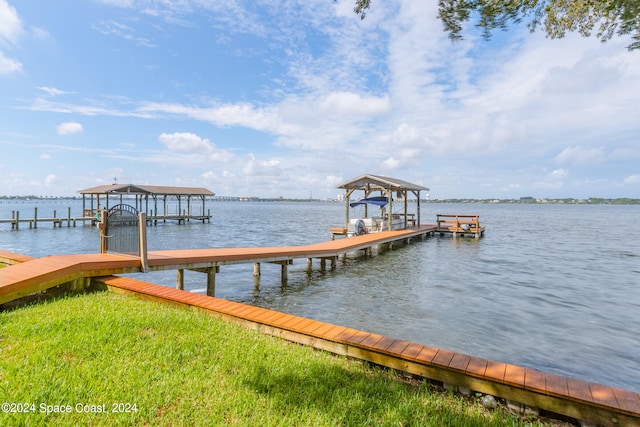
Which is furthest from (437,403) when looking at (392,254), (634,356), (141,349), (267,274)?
(392,254)

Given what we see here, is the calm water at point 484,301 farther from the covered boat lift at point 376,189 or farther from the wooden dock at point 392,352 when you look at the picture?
the covered boat lift at point 376,189

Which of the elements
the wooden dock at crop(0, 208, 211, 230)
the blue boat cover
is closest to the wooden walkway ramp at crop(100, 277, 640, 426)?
the blue boat cover

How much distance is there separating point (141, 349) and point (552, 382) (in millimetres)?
3989

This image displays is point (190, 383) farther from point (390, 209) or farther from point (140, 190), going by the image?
point (140, 190)

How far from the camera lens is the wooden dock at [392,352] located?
284 centimetres

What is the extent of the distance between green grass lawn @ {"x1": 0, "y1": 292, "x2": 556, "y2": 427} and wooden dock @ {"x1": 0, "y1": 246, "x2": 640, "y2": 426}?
0.16 meters

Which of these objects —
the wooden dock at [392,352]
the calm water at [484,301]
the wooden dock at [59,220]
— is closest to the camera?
the wooden dock at [392,352]

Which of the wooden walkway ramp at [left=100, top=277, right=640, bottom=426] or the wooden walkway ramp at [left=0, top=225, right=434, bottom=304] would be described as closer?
the wooden walkway ramp at [left=100, top=277, right=640, bottom=426]

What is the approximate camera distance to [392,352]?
11.9 ft

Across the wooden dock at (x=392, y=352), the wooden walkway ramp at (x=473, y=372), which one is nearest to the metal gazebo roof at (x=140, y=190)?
the wooden dock at (x=392, y=352)

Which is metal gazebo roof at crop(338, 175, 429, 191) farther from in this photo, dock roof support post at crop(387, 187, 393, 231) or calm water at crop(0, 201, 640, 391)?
calm water at crop(0, 201, 640, 391)

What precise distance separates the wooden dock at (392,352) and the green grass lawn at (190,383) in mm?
159

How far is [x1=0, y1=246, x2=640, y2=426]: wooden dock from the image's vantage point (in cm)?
284

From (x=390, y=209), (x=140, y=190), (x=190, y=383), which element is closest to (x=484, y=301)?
(x=190, y=383)
